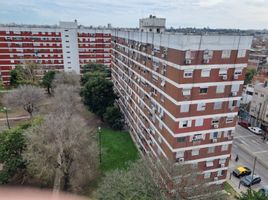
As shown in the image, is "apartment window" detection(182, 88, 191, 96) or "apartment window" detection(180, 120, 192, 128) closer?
"apartment window" detection(182, 88, 191, 96)

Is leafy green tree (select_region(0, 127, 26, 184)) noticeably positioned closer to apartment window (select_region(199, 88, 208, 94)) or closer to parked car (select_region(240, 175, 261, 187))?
apartment window (select_region(199, 88, 208, 94))

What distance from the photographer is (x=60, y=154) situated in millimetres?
21547

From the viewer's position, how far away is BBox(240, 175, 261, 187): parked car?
25062mm

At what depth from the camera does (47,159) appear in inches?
842

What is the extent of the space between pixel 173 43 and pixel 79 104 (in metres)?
25.9

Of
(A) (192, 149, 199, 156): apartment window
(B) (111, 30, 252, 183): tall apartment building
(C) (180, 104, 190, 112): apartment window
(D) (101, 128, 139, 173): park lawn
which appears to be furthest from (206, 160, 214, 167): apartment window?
(D) (101, 128, 139, 173): park lawn

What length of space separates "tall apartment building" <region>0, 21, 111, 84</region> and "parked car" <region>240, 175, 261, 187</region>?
48.0 meters

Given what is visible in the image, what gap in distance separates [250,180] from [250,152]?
7.74 metres

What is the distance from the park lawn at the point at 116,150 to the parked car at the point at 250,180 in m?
13.0

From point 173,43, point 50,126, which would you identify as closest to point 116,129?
point 50,126

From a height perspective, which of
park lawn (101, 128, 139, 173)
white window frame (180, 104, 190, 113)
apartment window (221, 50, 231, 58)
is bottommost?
park lawn (101, 128, 139, 173)

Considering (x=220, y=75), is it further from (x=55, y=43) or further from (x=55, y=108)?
(x=55, y=43)

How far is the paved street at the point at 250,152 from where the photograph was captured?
2755cm

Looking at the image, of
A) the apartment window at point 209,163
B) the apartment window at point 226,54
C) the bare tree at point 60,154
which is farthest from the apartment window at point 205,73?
Answer: the bare tree at point 60,154
